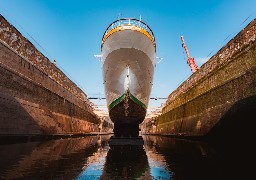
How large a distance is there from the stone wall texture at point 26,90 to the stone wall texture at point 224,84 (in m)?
8.11

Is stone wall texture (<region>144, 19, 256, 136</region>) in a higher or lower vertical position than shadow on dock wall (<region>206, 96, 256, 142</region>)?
higher

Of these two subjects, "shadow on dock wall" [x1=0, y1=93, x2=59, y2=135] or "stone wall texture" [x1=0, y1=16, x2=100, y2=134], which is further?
"stone wall texture" [x1=0, y1=16, x2=100, y2=134]

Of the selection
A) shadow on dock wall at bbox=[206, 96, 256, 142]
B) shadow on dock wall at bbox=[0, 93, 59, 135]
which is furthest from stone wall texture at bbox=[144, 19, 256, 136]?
shadow on dock wall at bbox=[0, 93, 59, 135]

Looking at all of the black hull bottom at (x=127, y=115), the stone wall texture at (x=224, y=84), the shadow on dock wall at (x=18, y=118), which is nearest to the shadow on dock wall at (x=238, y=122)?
the stone wall texture at (x=224, y=84)

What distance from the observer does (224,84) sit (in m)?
9.38

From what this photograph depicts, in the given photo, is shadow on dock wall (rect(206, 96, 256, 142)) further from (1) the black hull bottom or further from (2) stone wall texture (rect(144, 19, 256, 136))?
(1) the black hull bottom

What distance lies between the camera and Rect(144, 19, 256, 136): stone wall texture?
7602mm

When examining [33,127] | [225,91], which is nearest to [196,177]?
[225,91]

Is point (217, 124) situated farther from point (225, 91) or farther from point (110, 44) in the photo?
point (110, 44)

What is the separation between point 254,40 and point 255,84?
66.4 inches

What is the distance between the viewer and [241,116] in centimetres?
752

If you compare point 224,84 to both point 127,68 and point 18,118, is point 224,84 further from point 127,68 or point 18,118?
point 18,118

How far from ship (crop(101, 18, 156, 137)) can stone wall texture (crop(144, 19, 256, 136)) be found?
3.37m

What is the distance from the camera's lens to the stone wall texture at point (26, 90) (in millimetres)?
7680
